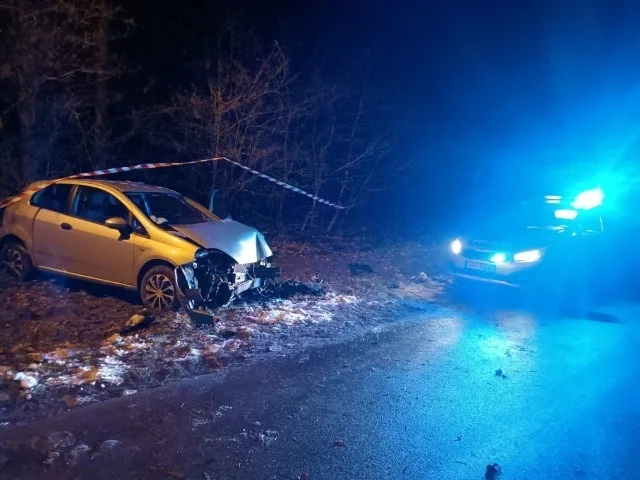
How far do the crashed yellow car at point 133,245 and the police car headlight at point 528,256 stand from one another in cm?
430

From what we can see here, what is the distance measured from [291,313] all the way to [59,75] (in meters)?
7.51

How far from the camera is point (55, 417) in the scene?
425 cm

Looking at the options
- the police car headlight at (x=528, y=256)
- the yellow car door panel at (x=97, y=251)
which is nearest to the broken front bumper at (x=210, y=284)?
the yellow car door panel at (x=97, y=251)

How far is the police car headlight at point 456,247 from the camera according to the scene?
31.6 feet

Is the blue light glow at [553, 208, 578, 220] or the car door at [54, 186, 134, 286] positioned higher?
the blue light glow at [553, 208, 578, 220]

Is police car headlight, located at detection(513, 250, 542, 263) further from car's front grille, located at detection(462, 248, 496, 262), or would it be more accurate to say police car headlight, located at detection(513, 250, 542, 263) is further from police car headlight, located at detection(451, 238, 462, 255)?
police car headlight, located at detection(451, 238, 462, 255)

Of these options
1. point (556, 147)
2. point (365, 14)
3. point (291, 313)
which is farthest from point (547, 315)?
point (556, 147)

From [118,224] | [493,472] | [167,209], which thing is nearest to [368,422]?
[493,472]

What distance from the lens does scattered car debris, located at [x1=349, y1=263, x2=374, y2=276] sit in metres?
11.1

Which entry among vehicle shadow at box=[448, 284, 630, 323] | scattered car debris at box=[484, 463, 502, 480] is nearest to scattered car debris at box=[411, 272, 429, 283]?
vehicle shadow at box=[448, 284, 630, 323]

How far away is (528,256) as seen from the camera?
9055mm

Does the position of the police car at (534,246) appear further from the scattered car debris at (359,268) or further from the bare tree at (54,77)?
the bare tree at (54,77)

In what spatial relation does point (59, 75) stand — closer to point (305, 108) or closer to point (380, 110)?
point (305, 108)

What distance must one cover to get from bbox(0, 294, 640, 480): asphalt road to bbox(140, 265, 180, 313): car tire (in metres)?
1.76
